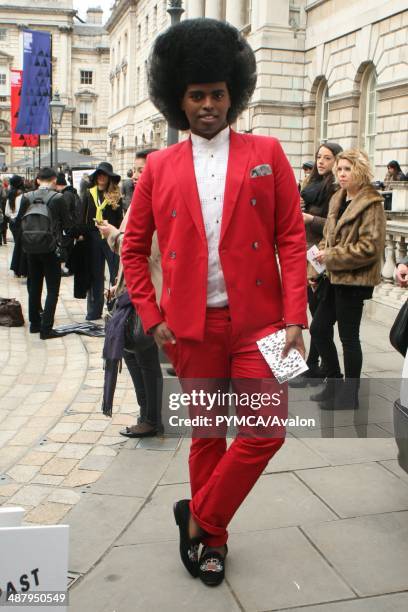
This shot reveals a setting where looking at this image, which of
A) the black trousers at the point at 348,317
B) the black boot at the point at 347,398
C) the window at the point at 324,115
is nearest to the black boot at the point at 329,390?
the black boot at the point at 347,398

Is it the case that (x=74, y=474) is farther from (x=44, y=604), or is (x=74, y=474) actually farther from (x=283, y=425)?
(x=44, y=604)

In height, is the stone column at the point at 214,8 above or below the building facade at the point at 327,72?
above

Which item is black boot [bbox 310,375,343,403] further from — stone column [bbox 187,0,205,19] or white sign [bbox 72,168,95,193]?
stone column [bbox 187,0,205,19]

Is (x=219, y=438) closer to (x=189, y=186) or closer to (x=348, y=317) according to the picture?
(x=189, y=186)

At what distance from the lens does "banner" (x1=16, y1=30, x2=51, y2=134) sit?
19844 millimetres

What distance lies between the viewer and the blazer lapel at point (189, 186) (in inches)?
117

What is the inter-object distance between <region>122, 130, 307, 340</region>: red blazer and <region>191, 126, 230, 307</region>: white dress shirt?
4 cm

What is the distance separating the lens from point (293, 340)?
2.95m

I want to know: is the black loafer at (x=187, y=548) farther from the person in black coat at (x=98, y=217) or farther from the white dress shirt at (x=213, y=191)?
the person in black coat at (x=98, y=217)

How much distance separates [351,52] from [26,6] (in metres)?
71.2

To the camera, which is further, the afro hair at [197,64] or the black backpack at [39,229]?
the black backpack at [39,229]

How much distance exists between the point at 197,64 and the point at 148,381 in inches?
95.5

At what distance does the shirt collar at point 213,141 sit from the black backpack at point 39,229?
18.5 ft

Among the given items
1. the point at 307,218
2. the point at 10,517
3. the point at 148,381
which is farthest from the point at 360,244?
the point at 10,517
